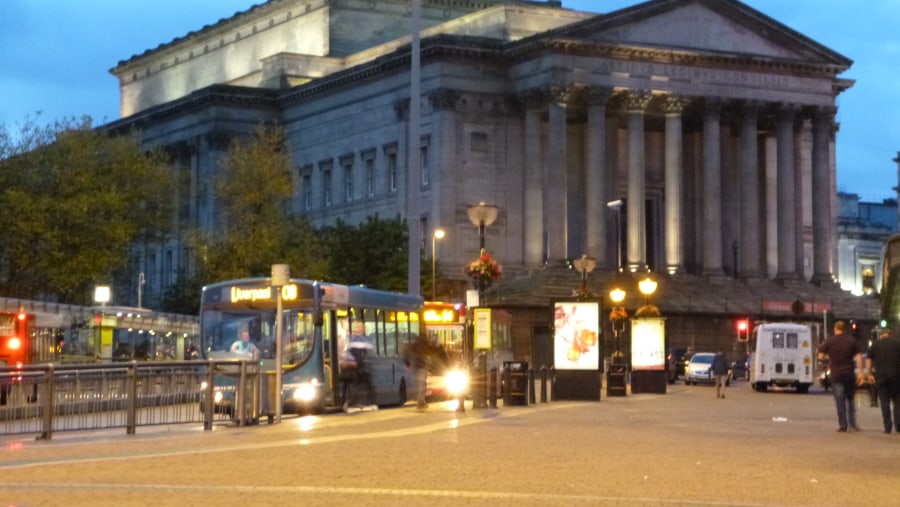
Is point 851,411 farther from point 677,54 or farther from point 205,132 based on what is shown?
point 205,132

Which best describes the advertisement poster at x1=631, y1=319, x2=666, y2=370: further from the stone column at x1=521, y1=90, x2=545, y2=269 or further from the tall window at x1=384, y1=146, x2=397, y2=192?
the tall window at x1=384, y1=146, x2=397, y2=192

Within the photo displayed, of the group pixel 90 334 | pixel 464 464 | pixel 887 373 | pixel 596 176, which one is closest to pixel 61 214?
pixel 90 334

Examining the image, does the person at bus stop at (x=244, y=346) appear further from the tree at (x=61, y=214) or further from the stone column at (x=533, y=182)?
the stone column at (x=533, y=182)

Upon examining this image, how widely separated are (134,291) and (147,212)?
42632mm

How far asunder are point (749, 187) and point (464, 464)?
286 feet

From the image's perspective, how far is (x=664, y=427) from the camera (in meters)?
35.9

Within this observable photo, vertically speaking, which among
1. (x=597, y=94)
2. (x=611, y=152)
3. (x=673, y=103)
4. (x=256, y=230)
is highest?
(x=597, y=94)

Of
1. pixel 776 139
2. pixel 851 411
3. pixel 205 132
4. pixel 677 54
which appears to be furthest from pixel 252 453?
pixel 205 132

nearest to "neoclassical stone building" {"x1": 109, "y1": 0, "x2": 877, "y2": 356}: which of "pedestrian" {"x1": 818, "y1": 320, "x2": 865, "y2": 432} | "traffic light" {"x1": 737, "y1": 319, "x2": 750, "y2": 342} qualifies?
"traffic light" {"x1": 737, "y1": 319, "x2": 750, "y2": 342}

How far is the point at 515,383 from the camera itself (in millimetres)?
48531

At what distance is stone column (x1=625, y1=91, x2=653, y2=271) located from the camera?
105812mm

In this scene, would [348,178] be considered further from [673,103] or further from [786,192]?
[786,192]

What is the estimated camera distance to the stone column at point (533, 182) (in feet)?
344

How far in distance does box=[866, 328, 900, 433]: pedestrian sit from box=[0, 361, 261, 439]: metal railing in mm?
11759
